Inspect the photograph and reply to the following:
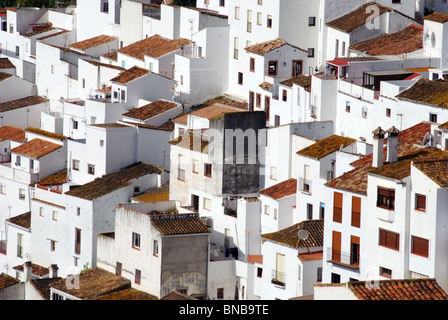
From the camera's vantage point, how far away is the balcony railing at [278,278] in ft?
177

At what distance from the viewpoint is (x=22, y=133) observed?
7400 cm

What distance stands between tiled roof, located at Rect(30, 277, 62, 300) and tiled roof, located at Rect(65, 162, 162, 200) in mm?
4067

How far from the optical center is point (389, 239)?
163ft

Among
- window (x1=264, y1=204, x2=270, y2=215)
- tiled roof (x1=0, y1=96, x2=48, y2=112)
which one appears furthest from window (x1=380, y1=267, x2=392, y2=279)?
tiled roof (x1=0, y1=96, x2=48, y2=112)

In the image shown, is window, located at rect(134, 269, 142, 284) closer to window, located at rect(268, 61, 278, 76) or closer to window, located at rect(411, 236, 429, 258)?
window, located at rect(411, 236, 429, 258)

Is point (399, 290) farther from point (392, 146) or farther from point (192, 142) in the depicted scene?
point (192, 142)

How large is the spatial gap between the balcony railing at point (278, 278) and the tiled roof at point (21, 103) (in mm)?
28511

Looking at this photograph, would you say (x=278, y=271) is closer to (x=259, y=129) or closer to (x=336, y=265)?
(x=336, y=265)

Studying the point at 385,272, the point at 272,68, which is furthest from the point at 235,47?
the point at 385,272

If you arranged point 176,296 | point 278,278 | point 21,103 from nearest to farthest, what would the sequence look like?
point 278,278 < point 176,296 < point 21,103

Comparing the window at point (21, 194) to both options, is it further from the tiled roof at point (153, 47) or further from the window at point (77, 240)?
the tiled roof at point (153, 47)

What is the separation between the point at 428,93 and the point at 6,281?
20.3 meters

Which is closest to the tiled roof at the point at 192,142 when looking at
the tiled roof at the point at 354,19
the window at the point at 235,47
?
the window at the point at 235,47

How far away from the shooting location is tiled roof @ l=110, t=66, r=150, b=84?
236 ft
